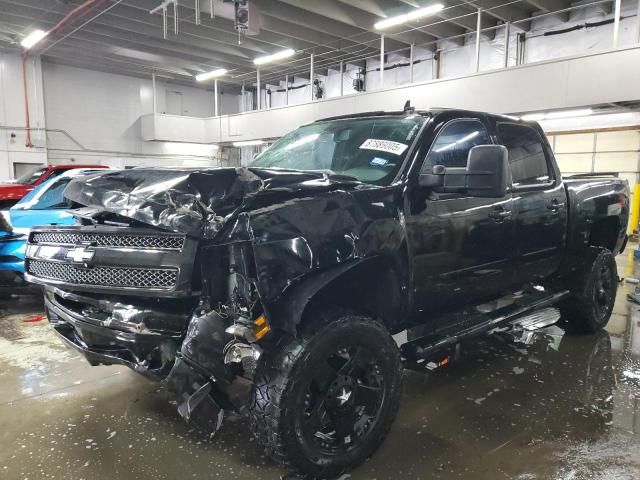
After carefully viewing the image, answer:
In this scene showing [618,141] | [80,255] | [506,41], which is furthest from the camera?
[618,141]

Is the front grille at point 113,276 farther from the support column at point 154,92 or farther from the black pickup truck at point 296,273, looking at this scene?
the support column at point 154,92

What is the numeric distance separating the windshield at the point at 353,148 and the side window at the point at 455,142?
0.52 ft

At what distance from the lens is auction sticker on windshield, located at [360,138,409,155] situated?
8.82 feet

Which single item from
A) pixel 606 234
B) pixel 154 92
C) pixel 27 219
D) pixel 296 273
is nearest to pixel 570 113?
pixel 606 234

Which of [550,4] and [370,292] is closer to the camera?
[370,292]

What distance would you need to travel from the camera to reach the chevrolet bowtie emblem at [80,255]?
2169 mm

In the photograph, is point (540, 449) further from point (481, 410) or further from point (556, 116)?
point (556, 116)

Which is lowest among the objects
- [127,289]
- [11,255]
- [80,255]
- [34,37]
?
[11,255]

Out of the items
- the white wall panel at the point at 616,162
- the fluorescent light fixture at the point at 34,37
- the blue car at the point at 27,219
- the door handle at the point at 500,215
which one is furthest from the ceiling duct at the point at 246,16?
the white wall panel at the point at 616,162

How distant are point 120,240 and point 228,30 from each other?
1014 cm

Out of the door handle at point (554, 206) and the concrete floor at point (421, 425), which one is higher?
the door handle at point (554, 206)

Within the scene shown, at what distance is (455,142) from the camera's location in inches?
117

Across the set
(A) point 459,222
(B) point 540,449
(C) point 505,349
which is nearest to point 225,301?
(A) point 459,222

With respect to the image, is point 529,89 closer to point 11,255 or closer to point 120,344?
point 11,255
